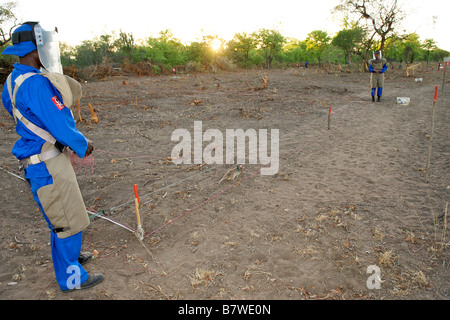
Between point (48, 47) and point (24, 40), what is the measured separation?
16 centimetres

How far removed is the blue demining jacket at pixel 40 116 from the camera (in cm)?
Result: 218

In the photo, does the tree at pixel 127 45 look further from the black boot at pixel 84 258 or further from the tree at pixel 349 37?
the black boot at pixel 84 258

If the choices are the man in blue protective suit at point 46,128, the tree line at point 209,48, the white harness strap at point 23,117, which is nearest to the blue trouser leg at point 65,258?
the man in blue protective suit at point 46,128

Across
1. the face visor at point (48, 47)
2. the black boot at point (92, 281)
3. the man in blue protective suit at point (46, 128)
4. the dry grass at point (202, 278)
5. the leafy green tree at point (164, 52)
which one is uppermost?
the leafy green tree at point (164, 52)

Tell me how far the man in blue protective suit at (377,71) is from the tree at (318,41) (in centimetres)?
3263

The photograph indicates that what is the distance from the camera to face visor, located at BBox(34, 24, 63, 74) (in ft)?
7.50

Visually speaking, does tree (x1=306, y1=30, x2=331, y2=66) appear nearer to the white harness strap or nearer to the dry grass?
the dry grass

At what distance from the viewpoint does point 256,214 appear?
3.92 metres

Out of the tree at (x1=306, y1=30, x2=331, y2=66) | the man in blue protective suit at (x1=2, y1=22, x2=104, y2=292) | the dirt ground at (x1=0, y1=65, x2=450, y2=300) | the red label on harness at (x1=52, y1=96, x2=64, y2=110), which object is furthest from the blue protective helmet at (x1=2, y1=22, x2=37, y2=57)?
the tree at (x1=306, y1=30, x2=331, y2=66)

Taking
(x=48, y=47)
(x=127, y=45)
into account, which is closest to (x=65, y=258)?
(x=48, y=47)

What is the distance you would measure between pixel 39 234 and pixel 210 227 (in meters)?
2.12

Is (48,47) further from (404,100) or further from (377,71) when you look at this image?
(404,100)

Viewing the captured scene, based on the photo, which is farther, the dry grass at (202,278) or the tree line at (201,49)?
the tree line at (201,49)

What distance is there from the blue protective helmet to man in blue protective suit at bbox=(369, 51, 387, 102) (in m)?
10.9
